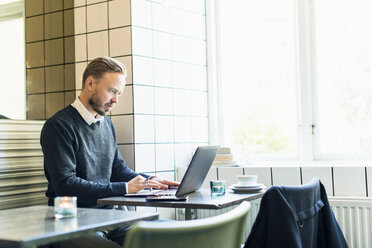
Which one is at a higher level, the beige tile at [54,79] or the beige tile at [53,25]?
the beige tile at [53,25]

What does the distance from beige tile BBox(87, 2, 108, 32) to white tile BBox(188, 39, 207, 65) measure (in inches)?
23.6

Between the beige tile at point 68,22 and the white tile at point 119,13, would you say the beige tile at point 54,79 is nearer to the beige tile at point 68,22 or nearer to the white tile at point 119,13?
the beige tile at point 68,22

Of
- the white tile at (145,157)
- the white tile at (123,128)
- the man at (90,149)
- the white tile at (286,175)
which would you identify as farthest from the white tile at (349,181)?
the white tile at (123,128)

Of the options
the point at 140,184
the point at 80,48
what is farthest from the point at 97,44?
the point at 140,184

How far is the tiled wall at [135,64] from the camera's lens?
282cm

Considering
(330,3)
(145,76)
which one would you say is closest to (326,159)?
(330,3)

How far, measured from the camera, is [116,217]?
4.96 ft

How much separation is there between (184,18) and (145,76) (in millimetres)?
569

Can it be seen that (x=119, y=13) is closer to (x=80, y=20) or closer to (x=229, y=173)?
(x=80, y=20)

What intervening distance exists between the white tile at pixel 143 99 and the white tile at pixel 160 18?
38cm

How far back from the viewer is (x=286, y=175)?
9.23 feet

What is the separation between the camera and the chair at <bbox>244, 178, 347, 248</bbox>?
1539mm

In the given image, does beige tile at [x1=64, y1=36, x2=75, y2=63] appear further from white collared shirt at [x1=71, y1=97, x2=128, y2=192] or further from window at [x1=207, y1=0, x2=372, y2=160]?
window at [x1=207, y1=0, x2=372, y2=160]

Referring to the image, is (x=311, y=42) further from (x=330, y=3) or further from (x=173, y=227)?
(x=173, y=227)
